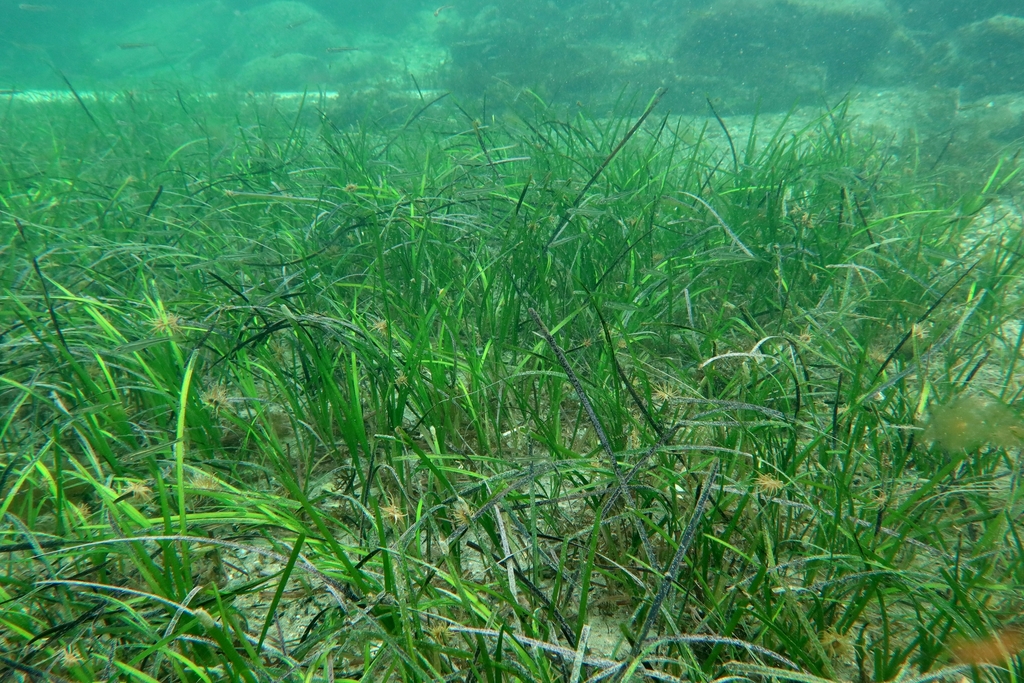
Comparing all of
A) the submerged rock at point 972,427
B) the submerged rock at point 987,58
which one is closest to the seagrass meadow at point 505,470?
the submerged rock at point 972,427

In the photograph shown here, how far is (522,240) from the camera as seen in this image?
285cm

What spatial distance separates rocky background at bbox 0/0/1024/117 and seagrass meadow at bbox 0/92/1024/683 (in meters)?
4.90

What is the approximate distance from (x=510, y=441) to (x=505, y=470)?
14.3 inches

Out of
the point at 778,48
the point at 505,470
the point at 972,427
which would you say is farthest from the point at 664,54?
the point at 505,470

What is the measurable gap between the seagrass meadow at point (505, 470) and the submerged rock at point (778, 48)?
40.1 feet

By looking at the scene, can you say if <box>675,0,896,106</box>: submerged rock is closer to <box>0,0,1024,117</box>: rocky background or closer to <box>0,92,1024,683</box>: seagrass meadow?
<box>0,0,1024,117</box>: rocky background

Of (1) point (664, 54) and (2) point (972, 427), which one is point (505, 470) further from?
(1) point (664, 54)

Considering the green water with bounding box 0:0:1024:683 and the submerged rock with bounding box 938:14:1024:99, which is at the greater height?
the submerged rock with bounding box 938:14:1024:99

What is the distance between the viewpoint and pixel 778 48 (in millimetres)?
14359

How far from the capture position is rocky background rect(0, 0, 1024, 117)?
495 inches

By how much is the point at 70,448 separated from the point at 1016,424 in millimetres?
3727

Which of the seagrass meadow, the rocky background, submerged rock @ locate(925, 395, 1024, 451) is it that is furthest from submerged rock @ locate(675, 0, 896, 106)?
submerged rock @ locate(925, 395, 1024, 451)

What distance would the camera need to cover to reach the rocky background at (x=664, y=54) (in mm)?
12562

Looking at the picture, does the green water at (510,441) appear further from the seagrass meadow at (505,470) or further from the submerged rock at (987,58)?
the submerged rock at (987,58)
